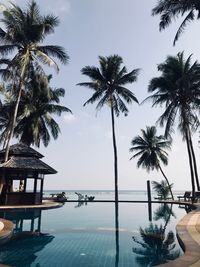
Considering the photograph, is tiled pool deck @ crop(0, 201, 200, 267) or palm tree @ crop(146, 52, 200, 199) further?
palm tree @ crop(146, 52, 200, 199)

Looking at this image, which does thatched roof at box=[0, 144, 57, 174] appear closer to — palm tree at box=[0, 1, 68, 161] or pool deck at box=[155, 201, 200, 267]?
palm tree at box=[0, 1, 68, 161]

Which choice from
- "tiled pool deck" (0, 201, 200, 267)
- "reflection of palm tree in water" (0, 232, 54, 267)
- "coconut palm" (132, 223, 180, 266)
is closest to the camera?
"tiled pool deck" (0, 201, 200, 267)

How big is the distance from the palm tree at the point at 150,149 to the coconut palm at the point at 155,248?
69.0ft

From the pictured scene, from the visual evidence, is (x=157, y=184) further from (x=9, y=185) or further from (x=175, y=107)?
(x=9, y=185)

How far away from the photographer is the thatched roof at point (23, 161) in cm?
2078

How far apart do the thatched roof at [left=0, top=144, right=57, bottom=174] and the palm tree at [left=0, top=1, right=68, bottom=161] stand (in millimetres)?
1731

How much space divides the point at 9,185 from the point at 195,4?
19.2 metres

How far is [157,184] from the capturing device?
3222 cm

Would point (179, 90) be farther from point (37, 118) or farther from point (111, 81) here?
point (37, 118)

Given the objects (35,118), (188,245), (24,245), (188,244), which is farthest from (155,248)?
(35,118)

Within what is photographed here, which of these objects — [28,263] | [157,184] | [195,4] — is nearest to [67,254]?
[28,263]

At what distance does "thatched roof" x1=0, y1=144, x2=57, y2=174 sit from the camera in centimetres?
2078

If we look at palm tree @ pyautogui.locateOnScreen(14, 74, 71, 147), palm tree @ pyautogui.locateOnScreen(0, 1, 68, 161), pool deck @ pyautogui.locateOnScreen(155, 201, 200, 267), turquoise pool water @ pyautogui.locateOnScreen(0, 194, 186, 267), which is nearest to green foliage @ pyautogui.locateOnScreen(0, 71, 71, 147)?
palm tree @ pyautogui.locateOnScreen(14, 74, 71, 147)

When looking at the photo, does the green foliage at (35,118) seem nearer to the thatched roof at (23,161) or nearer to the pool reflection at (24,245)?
the thatched roof at (23,161)
